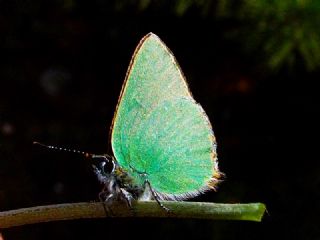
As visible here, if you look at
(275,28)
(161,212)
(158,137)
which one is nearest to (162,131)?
(158,137)

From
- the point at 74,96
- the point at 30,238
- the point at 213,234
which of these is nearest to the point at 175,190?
the point at 213,234

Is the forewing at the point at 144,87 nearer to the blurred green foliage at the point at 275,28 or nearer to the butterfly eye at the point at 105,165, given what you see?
the butterfly eye at the point at 105,165

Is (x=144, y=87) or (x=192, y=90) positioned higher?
(x=144, y=87)

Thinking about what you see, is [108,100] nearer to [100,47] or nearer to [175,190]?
[100,47]

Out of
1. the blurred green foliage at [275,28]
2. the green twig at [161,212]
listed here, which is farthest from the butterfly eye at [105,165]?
the blurred green foliage at [275,28]

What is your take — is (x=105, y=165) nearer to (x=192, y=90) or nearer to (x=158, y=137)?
(x=158, y=137)

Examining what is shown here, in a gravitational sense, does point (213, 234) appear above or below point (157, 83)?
below

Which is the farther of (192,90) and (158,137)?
(192,90)
